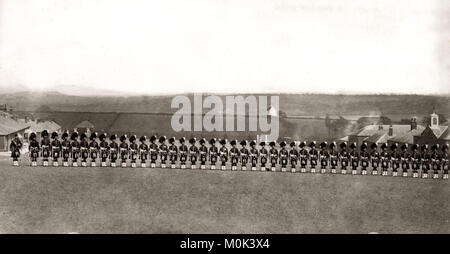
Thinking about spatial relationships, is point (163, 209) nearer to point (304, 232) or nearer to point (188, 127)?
point (188, 127)

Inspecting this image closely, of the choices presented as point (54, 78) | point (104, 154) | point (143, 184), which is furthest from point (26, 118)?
point (143, 184)

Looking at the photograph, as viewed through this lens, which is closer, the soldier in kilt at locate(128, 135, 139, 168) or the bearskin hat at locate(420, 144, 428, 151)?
the bearskin hat at locate(420, 144, 428, 151)

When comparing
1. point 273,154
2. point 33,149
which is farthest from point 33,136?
point 273,154

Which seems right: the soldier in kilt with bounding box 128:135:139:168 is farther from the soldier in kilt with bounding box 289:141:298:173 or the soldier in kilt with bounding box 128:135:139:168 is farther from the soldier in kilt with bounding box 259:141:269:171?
the soldier in kilt with bounding box 289:141:298:173

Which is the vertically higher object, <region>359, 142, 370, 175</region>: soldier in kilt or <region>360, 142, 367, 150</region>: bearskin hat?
<region>360, 142, 367, 150</region>: bearskin hat

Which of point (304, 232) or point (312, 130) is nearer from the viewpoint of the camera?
point (304, 232)

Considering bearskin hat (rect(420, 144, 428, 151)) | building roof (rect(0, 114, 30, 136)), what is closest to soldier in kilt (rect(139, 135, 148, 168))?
building roof (rect(0, 114, 30, 136))

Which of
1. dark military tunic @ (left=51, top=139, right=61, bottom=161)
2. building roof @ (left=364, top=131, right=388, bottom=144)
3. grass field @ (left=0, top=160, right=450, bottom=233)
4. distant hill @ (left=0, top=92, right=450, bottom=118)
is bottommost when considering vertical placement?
grass field @ (left=0, top=160, right=450, bottom=233)
